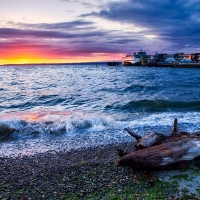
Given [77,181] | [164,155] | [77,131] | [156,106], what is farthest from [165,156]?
[156,106]

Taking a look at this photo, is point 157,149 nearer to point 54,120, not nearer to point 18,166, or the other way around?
point 18,166

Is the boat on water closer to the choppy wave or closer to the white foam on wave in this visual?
the choppy wave

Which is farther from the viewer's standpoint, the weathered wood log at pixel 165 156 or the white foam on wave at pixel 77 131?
the white foam on wave at pixel 77 131

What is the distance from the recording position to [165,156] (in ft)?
20.0

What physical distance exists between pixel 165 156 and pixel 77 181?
2.37 metres

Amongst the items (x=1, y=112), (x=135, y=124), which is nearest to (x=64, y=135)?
(x=135, y=124)

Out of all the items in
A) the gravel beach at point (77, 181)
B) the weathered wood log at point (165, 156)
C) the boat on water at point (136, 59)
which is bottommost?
the gravel beach at point (77, 181)

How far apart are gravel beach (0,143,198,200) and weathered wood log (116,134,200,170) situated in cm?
25

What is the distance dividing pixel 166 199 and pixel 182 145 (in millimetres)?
2022

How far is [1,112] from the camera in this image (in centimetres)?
1809

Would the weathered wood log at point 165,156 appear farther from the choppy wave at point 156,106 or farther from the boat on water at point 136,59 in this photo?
the boat on water at point 136,59

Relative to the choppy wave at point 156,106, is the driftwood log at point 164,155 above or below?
above

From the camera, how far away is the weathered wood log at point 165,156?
6027 mm

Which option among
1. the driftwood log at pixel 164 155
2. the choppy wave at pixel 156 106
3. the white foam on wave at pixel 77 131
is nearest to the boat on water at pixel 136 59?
the choppy wave at pixel 156 106
